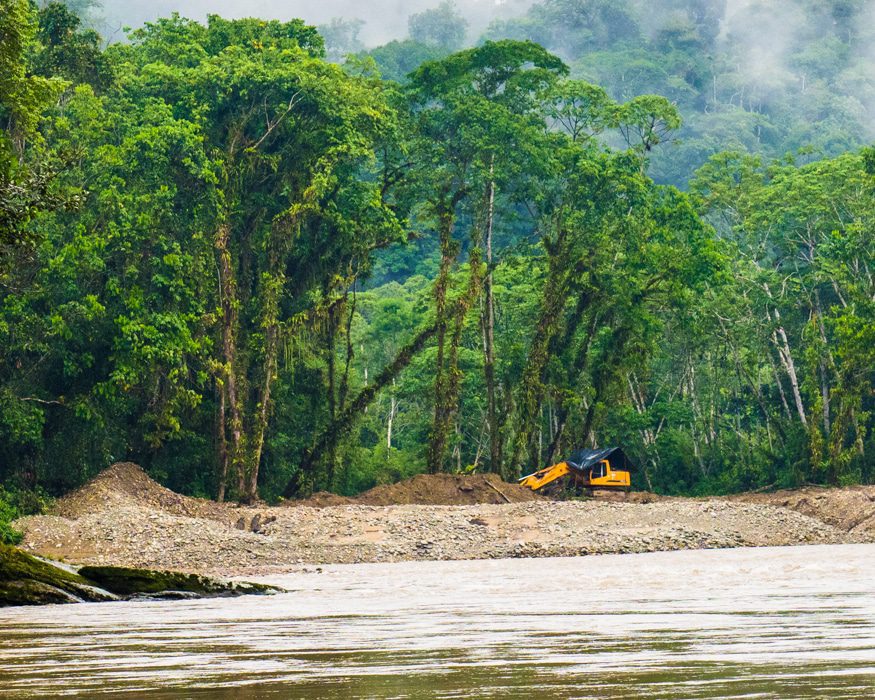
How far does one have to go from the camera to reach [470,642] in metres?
10.4

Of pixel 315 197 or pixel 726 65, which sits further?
pixel 726 65

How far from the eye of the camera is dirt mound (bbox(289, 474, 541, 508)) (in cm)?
4156

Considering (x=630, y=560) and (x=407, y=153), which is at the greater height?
(x=407, y=153)

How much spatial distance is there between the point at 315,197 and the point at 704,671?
3627 centimetres

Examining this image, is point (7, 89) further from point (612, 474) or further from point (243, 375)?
point (612, 474)

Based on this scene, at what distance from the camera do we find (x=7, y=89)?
98.7ft

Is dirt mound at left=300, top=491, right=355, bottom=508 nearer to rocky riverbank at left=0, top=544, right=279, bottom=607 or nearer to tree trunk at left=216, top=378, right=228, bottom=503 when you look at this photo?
tree trunk at left=216, top=378, right=228, bottom=503

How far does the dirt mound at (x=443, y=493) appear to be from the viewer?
4156cm

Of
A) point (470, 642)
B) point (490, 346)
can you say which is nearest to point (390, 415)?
point (490, 346)

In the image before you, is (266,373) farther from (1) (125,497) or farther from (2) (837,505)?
(2) (837,505)

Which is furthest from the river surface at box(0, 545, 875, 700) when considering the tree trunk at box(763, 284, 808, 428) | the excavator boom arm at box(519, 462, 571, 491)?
the tree trunk at box(763, 284, 808, 428)

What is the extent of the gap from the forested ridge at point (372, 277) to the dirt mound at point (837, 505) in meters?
5.97

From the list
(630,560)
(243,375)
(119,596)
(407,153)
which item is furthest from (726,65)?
(119,596)

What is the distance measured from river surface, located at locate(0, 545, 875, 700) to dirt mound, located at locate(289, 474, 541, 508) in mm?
21141
